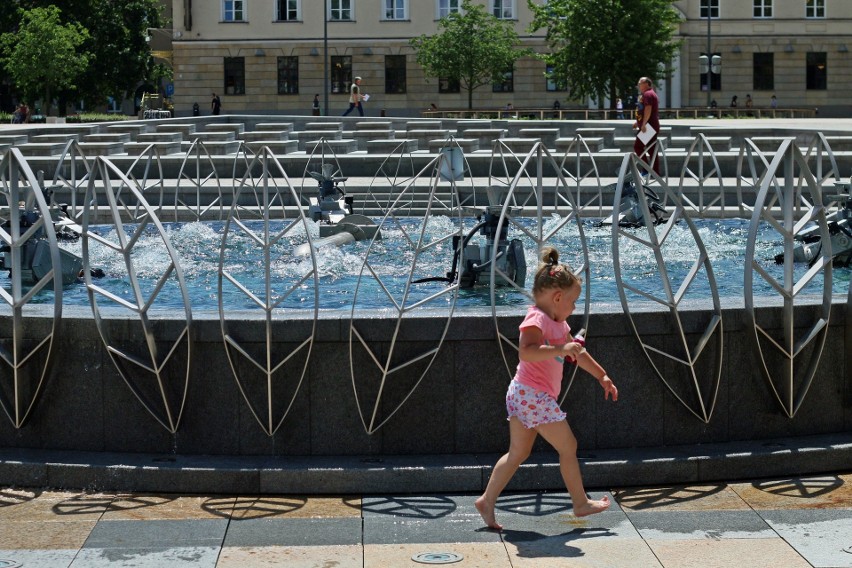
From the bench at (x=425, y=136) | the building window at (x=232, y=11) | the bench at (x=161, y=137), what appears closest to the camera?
the bench at (x=425, y=136)

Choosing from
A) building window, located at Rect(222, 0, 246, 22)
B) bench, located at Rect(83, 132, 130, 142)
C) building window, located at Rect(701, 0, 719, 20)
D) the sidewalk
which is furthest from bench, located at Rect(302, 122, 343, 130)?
building window, located at Rect(701, 0, 719, 20)

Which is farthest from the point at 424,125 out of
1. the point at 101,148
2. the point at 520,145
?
the point at 101,148

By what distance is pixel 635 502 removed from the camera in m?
7.23

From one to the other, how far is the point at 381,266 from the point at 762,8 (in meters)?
61.4

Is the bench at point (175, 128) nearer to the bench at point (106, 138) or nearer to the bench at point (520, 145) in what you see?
the bench at point (106, 138)

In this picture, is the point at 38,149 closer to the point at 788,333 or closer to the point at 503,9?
the point at 788,333

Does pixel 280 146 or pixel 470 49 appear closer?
pixel 280 146

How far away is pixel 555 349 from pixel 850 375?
2594 mm

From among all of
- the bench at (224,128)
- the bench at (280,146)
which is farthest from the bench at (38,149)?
the bench at (224,128)

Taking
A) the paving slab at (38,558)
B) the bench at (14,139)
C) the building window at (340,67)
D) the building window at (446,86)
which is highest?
the building window at (340,67)

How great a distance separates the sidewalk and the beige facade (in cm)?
6381

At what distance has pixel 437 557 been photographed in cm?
628

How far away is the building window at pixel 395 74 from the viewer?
7106cm

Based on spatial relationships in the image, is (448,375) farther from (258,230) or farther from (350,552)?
(258,230)
